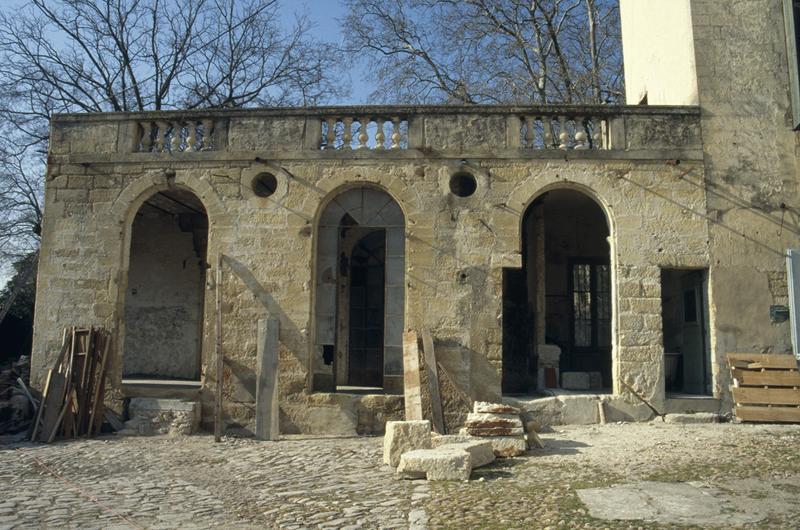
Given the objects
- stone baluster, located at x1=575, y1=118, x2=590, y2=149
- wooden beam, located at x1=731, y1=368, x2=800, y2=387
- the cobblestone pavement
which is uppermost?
stone baluster, located at x1=575, y1=118, x2=590, y2=149

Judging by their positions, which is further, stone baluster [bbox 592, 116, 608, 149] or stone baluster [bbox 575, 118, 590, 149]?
stone baluster [bbox 592, 116, 608, 149]

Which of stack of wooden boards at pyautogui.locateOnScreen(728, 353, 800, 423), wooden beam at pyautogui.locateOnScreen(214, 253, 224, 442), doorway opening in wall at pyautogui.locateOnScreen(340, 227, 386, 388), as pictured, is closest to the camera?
stack of wooden boards at pyautogui.locateOnScreen(728, 353, 800, 423)

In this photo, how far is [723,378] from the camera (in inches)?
366

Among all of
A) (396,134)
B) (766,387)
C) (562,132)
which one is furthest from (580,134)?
(766,387)

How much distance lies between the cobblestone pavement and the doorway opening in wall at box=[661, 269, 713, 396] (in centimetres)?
134

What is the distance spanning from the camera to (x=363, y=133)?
9961 millimetres

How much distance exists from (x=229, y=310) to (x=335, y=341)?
5.20 ft

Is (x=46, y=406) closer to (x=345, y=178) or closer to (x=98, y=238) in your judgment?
(x=98, y=238)

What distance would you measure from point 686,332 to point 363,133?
233 inches

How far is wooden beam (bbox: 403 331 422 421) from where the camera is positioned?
883cm

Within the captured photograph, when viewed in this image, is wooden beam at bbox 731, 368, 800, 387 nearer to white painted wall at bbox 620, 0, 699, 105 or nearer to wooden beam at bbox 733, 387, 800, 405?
wooden beam at bbox 733, 387, 800, 405

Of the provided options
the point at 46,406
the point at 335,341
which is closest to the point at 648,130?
the point at 335,341

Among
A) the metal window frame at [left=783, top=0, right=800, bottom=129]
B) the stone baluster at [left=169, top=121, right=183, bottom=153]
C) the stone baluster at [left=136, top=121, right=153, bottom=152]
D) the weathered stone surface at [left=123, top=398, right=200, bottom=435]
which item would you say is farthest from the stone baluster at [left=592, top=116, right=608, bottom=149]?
the weathered stone surface at [left=123, top=398, right=200, bottom=435]

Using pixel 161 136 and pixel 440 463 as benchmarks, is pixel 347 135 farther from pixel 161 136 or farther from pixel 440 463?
pixel 440 463
